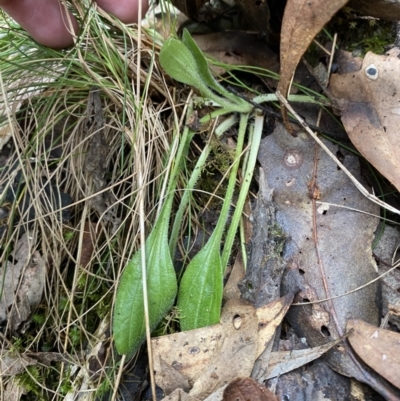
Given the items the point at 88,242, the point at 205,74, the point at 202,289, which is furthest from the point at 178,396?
the point at 205,74

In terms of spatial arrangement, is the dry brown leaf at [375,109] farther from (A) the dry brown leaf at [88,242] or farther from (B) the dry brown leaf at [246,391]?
(A) the dry brown leaf at [88,242]

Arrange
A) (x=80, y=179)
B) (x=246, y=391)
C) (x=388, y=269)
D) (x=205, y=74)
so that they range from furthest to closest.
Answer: (x=80, y=179), (x=205, y=74), (x=388, y=269), (x=246, y=391)

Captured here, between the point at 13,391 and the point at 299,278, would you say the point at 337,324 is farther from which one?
the point at 13,391

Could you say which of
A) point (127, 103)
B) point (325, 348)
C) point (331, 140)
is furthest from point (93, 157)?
point (325, 348)

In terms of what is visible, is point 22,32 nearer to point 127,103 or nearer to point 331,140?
point 127,103

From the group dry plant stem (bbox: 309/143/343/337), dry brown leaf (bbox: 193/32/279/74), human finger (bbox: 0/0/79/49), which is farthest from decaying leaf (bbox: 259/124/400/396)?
human finger (bbox: 0/0/79/49)

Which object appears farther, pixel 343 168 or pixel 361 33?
pixel 361 33
